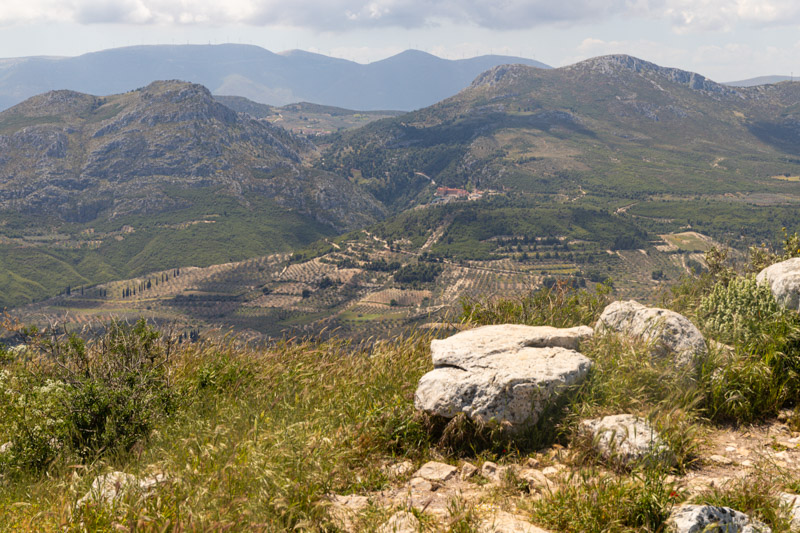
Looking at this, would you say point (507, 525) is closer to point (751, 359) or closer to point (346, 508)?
point (346, 508)

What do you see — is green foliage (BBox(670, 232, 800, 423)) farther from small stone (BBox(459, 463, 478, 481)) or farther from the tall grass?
the tall grass

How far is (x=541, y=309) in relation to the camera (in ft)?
32.2

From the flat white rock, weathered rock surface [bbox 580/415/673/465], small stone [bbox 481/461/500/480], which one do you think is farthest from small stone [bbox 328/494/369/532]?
weathered rock surface [bbox 580/415/673/465]

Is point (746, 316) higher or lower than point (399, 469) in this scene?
higher

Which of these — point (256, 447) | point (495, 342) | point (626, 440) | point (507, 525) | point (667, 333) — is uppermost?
point (667, 333)

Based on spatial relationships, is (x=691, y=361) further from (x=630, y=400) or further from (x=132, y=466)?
(x=132, y=466)

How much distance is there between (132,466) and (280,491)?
7.07 feet

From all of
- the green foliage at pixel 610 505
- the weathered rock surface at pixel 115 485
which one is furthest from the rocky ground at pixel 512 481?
the weathered rock surface at pixel 115 485

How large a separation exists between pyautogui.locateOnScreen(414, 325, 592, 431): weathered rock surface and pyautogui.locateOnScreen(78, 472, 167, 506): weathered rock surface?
3.14 metres

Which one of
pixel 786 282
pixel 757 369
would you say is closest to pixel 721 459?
pixel 757 369

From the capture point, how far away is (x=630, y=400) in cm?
596

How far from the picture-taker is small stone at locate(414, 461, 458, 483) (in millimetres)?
5406

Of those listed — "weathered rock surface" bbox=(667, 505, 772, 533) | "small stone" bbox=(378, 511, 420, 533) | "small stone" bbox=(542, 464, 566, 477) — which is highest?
"weathered rock surface" bbox=(667, 505, 772, 533)

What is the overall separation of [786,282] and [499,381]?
5.16 m
